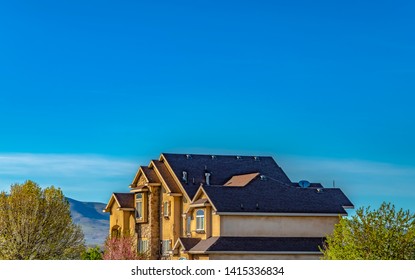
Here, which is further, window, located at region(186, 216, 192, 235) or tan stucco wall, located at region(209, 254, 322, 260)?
window, located at region(186, 216, 192, 235)

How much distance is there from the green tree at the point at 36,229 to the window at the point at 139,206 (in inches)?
176

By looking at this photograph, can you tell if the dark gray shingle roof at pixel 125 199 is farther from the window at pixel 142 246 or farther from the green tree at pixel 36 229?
the green tree at pixel 36 229

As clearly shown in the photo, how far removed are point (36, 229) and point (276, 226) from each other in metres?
19.2

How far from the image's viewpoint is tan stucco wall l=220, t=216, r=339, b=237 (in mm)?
53781

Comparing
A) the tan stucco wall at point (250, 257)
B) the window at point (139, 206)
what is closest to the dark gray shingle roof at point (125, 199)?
the window at point (139, 206)

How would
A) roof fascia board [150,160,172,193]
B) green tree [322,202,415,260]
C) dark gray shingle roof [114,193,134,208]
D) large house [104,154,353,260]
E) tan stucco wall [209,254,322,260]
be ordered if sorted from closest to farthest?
green tree [322,202,415,260] → tan stucco wall [209,254,322,260] → large house [104,154,353,260] → roof fascia board [150,160,172,193] → dark gray shingle roof [114,193,134,208]

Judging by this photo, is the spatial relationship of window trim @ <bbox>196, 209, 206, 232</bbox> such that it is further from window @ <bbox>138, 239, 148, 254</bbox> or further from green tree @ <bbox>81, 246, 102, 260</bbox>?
green tree @ <bbox>81, 246, 102, 260</bbox>

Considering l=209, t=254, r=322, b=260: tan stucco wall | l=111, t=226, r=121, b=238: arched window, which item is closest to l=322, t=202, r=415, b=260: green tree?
l=209, t=254, r=322, b=260: tan stucco wall

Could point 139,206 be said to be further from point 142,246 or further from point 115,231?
point 115,231

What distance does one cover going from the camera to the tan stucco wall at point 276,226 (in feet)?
176

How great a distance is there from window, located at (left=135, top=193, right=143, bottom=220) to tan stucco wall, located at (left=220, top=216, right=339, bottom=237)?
13325mm

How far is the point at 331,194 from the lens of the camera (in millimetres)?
59094
